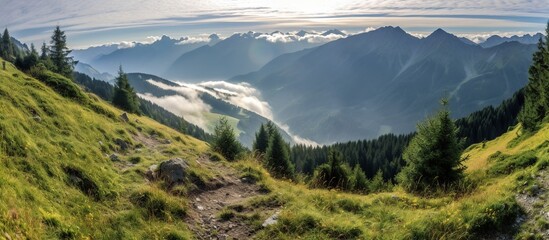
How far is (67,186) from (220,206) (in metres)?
5.66

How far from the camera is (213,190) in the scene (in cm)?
1666

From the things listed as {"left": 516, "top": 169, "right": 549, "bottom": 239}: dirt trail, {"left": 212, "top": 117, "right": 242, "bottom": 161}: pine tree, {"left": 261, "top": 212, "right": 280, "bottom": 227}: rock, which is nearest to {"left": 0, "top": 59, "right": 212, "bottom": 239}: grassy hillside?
{"left": 261, "top": 212, "right": 280, "bottom": 227}: rock

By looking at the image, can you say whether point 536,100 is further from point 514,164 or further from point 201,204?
point 201,204

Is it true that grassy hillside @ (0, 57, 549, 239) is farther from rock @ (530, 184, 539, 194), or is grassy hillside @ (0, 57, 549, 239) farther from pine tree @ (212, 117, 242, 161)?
pine tree @ (212, 117, 242, 161)

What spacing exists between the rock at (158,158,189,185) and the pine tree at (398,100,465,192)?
11.7 meters

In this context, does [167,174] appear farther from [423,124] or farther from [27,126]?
Answer: [423,124]

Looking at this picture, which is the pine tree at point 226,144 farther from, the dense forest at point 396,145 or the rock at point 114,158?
the dense forest at point 396,145

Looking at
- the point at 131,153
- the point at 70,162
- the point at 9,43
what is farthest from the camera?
the point at 9,43

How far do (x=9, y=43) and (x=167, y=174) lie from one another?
177367 mm

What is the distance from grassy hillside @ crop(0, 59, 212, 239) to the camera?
9.18m

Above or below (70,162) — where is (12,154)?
above

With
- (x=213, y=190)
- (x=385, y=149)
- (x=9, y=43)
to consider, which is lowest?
(x=385, y=149)

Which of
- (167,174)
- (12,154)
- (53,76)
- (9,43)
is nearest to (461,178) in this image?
(167,174)

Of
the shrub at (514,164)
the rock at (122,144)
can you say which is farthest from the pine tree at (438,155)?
the rock at (122,144)
